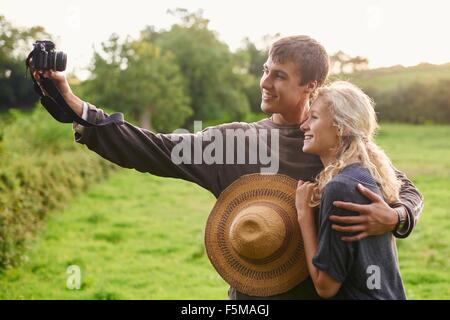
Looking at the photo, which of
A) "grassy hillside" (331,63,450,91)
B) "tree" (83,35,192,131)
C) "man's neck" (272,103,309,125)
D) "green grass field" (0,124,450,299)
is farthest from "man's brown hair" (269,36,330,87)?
"tree" (83,35,192,131)

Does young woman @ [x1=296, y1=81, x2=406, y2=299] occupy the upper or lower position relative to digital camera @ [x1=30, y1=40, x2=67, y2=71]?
lower

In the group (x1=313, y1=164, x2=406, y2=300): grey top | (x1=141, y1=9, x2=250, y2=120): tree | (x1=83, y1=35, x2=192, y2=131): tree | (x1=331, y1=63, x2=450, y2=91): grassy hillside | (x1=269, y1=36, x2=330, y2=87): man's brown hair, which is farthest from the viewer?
(x1=141, y1=9, x2=250, y2=120): tree

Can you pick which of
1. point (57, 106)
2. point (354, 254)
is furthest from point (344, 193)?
point (57, 106)

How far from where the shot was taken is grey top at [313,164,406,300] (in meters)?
2.10

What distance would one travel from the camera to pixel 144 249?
31.0 feet

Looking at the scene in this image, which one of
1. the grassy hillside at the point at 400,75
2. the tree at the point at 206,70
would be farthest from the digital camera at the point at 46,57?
the tree at the point at 206,70

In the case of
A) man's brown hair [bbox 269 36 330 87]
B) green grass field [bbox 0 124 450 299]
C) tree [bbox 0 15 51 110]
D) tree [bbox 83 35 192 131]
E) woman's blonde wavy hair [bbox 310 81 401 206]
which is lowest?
green grass field [bbox 0 124 450 299]

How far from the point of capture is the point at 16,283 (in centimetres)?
751

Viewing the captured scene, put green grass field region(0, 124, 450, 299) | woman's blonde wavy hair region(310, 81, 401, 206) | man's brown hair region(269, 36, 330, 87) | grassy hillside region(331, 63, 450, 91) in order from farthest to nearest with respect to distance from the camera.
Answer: grassy hillside region(331, 63, 450, 91) → green grass field region(0, 124, 450, 299) → man's brown hair region(269, 36, 330, 87) → woman's blonde wavy hair region(310, 81, 401, 206)

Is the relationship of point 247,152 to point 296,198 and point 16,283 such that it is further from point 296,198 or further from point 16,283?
point 16,283

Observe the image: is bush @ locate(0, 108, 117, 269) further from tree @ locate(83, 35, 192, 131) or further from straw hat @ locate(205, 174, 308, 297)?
tree @ locate(83, 35, 192, 131)

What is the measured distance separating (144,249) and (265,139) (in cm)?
719

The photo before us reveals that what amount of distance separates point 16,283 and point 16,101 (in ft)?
29.5

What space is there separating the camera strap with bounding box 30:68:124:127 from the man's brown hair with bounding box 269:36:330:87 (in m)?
0.71
